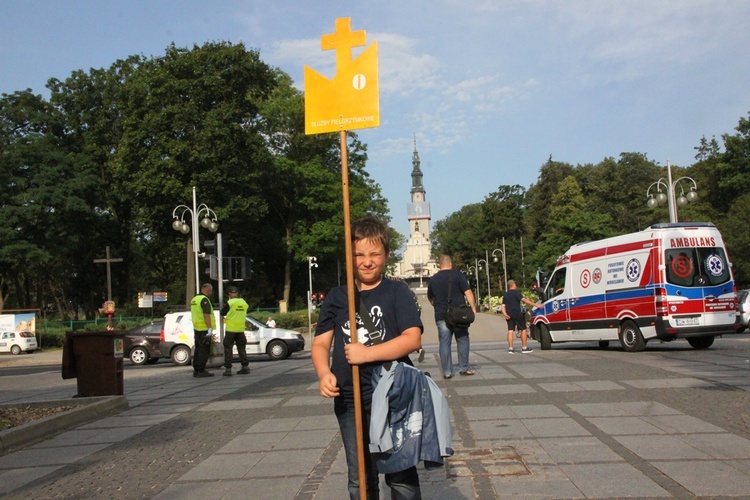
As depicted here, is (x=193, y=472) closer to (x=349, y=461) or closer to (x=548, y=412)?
(x=349, y=461)

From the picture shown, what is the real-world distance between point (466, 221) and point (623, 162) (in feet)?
113

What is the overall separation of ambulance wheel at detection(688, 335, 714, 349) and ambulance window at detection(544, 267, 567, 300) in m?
3.32

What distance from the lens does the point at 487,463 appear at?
5.89 m

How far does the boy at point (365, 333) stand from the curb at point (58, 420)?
5.27 meters

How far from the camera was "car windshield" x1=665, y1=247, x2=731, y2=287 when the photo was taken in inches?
621

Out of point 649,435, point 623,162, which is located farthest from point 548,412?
point 623,162

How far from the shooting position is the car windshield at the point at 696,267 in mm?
15773

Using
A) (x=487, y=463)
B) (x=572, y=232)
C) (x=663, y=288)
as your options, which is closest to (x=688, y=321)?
(x=663, y=288)

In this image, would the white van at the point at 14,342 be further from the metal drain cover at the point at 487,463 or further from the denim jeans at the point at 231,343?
the metal drain cover at the point at 487,463

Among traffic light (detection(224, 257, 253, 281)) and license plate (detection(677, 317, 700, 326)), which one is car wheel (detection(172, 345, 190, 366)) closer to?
traffic light (detection(224, 257, 253, 281))

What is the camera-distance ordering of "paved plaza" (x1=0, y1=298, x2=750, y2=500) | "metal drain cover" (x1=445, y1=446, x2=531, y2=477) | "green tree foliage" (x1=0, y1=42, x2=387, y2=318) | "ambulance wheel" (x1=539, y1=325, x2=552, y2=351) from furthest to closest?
"green tree foliage" (x1=0, y1=42, x2=387, y2=318), "ambulance wheel" (x1=539, y1=325, x2=552, y2=351), "metal drain cover" (x1=445, y1=446, x2=531, y2=477), "paved plaza" (x1=0, y1=298, x2=750, y2=500)

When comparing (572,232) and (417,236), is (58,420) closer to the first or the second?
(572,232)

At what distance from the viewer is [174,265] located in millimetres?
65438

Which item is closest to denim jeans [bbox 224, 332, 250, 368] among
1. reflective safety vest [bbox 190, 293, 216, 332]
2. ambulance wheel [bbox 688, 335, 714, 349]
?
reflective safety vest [bbox 190, 293, 216, 332]
